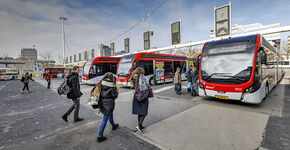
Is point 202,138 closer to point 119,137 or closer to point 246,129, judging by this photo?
point 246,129

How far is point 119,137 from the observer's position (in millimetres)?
A: 3152

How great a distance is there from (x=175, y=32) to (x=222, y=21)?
18.8 feet

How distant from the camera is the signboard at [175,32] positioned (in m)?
18.2

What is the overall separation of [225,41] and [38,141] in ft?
23.4

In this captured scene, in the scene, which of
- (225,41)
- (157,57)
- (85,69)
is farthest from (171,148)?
(85,69)

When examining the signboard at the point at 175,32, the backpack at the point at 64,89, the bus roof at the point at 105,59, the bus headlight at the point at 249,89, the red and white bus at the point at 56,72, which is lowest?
the bus headlight at the point at 249,89

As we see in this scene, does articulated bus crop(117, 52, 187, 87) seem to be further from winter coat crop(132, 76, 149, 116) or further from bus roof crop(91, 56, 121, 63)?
winter coat crop(132, 76, 149, 116)

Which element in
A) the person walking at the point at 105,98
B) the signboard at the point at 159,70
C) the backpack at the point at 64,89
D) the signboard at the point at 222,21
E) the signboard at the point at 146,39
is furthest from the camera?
the signboard at the point at 146,39

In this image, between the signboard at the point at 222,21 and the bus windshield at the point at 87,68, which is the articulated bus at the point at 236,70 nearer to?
the signboard at the point at 222,21

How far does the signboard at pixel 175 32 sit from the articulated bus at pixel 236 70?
42.6 ft

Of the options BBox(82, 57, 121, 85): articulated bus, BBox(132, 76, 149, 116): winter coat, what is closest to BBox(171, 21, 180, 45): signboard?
BBox(82, 57, 121, 85): articulated bus

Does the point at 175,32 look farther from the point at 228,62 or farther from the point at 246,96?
the point at 246,96

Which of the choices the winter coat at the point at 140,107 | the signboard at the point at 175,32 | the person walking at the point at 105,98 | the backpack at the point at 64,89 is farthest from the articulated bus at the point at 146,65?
the person walking at the point at 105,98

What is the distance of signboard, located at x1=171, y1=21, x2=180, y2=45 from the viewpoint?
1817 centimetres
